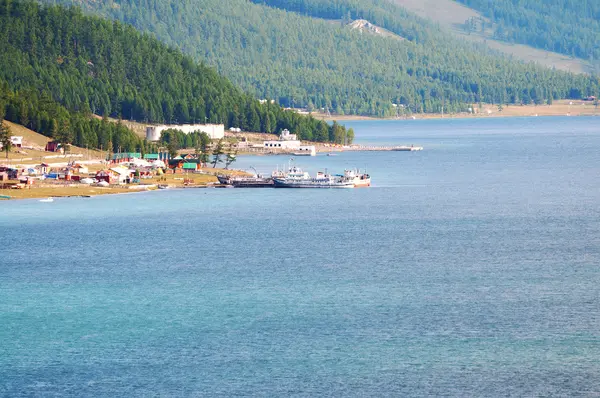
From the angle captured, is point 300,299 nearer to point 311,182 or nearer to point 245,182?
point 245,182

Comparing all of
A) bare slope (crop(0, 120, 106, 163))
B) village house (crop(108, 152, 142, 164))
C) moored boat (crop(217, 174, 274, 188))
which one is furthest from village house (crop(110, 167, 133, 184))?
village house (crop(108, 152, 142, 164))

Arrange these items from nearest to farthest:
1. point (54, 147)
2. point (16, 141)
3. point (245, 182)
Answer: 1. point (245, 182)
2. point (16, 141)
3. point (54, 147)

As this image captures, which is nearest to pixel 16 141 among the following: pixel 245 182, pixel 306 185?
pixel 245 182

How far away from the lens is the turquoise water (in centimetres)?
5488

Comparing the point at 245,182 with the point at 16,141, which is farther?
the point at 16,141

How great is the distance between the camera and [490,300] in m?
69.7

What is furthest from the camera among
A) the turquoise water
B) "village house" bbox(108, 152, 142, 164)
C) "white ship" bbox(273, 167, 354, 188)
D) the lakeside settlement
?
"village house" bbox(108, 152, 142, 164)

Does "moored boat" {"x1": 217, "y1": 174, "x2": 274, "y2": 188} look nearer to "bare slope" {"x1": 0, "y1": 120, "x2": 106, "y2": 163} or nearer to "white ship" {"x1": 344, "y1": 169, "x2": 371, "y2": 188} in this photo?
"white ship" {"x1": 344, "y1": 169, "x2": 371, "y2": 188}

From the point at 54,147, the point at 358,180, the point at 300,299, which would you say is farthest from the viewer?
the point at 54,147

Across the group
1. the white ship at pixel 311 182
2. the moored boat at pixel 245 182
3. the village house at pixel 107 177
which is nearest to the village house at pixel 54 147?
the village house at pixel 107 177

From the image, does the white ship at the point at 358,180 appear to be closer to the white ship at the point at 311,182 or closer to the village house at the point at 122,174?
the white ship at the point at 311,182

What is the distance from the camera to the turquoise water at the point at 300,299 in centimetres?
5488

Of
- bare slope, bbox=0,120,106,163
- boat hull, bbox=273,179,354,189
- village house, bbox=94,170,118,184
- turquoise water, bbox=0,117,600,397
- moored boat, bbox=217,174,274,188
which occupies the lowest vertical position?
turquoise water, bbox=0,117,600,397

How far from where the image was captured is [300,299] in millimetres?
70688
